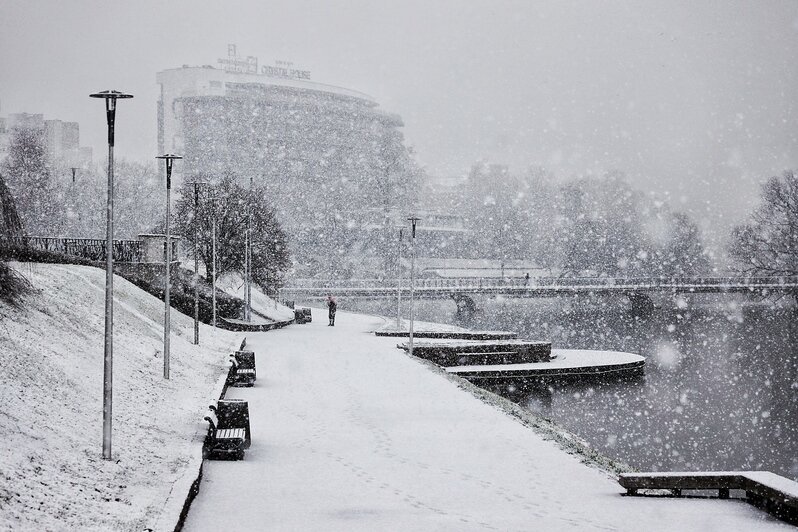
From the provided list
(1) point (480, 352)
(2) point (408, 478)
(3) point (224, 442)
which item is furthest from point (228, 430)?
(1) point (480, 352)

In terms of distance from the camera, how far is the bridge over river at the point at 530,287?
68.8 meters

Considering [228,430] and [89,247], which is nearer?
[228,430]

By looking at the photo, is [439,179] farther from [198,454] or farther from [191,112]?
[198,454]

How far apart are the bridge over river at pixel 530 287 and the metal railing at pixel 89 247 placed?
30.0m

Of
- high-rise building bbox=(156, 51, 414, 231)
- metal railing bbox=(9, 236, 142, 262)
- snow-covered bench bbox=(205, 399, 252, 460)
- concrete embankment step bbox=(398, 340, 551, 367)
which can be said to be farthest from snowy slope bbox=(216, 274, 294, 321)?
high-rise building bbox=(156, 51, 414, 231)

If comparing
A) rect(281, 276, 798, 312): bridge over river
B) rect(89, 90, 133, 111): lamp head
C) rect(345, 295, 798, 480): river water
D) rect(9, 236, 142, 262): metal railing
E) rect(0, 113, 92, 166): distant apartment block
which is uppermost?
rect(0, 113, 92, 166): distant apartment block

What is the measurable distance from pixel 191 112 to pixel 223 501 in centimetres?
12692

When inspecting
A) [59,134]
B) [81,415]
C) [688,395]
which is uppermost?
[59,134]

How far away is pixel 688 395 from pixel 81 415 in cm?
2953

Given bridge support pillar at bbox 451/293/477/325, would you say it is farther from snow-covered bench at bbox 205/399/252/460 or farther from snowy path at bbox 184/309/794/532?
snow-covered bench at bbox 205/399/252/460

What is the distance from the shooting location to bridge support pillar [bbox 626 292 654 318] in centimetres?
7944

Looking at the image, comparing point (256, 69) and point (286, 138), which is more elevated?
point (256, 69)

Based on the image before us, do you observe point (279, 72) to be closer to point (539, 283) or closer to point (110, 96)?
point (539, 283)

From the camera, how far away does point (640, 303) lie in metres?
80.1
